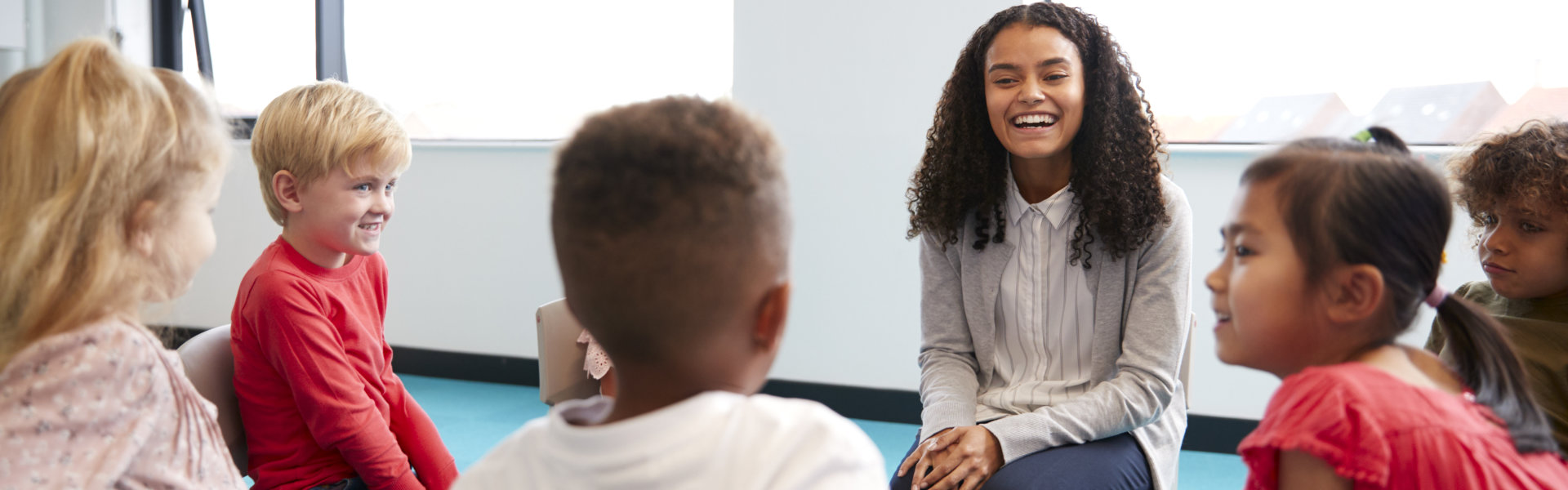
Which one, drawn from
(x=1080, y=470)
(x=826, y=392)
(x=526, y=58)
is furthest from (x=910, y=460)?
(x=526, y=58)

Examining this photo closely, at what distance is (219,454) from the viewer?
104 centimetres

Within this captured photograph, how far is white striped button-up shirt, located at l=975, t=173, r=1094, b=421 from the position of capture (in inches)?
61.2

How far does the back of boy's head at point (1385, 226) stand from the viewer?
0.91 metres

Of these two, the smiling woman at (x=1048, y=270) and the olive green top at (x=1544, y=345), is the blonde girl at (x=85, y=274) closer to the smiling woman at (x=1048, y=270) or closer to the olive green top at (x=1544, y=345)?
the smiling woman at (x=1048, y=270)

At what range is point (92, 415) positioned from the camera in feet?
2.89

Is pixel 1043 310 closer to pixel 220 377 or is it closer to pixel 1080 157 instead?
pixel 1080 157

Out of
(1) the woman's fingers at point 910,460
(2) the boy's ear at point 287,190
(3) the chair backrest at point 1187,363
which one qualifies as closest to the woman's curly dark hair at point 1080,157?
(3) the chair backrest at point 1187,363

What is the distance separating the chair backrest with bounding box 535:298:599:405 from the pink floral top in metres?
0.70

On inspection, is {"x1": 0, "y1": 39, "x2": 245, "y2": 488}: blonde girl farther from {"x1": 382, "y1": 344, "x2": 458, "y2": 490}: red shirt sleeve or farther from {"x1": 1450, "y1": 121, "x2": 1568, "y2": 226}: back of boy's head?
{"x1": 1450, "y1": 121, "x2": 1568, "y2": 226}: back of boy's head

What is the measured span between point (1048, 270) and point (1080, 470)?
35 centimetres

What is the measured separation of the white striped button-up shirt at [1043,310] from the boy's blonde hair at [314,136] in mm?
1057

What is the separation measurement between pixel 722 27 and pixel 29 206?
2.67 meters

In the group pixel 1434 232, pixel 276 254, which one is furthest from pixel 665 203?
pixel 276 254

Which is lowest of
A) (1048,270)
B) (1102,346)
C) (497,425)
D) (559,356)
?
(497,425)
